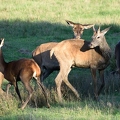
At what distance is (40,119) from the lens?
9.10 meters

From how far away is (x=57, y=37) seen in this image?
20.8 m

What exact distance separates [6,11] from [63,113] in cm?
1740

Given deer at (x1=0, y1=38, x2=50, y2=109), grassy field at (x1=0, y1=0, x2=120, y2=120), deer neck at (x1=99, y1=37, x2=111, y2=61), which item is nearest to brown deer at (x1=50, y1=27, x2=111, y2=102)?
deer neck at (x1=99, y1=37, x2=111, y2=61)

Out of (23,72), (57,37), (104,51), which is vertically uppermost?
(104,51)

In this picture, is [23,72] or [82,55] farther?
[82,55]

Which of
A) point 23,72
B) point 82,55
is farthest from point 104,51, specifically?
point 23,72

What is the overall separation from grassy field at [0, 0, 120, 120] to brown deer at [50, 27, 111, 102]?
52cm

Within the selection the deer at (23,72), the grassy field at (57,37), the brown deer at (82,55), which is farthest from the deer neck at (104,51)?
the deer at (23,72)

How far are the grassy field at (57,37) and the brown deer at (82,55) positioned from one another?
52 cm

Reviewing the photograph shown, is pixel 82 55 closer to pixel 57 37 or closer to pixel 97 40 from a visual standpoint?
pixel 97 40

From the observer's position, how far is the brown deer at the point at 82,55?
40.1 ft

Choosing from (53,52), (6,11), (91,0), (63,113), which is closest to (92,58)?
(53,52)

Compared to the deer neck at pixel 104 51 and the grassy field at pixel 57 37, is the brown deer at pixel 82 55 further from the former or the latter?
the grassy field at pixel 57 37

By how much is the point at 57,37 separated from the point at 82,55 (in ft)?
27.8
